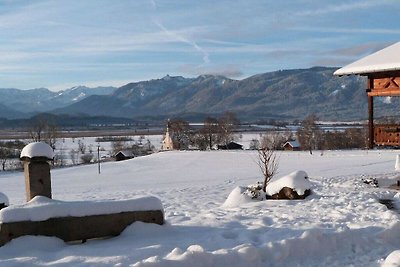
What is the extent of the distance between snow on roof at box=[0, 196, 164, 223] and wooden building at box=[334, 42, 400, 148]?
9.67 meters

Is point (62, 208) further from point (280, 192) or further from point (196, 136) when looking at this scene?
point (196, 136)

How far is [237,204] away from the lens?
14.1 meters

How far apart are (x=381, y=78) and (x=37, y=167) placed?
39.5ft

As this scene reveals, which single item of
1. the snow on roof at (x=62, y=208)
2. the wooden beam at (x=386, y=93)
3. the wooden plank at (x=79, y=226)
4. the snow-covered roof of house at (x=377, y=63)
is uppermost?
the snow-covered roof of house at (x=377, y=63)

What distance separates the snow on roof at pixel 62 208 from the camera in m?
8.01

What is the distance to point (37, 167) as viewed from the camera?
922 cm

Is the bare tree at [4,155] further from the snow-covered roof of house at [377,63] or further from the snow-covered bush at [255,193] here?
the snow-covered roof of house at [377,63]

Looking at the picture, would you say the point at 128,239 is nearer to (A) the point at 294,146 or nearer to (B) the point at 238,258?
(B) the point at 238,258

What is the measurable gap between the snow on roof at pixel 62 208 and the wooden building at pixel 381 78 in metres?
9.67

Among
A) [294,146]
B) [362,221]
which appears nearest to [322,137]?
[294,146]

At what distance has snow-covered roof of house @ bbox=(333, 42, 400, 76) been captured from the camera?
1554 centimetres

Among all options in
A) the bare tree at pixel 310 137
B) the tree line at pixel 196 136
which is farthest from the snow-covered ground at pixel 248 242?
the bare tree at pixel 310 137

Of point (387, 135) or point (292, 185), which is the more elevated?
point (387, 135)

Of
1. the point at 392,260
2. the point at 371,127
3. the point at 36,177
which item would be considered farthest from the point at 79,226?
the point at 371,127
